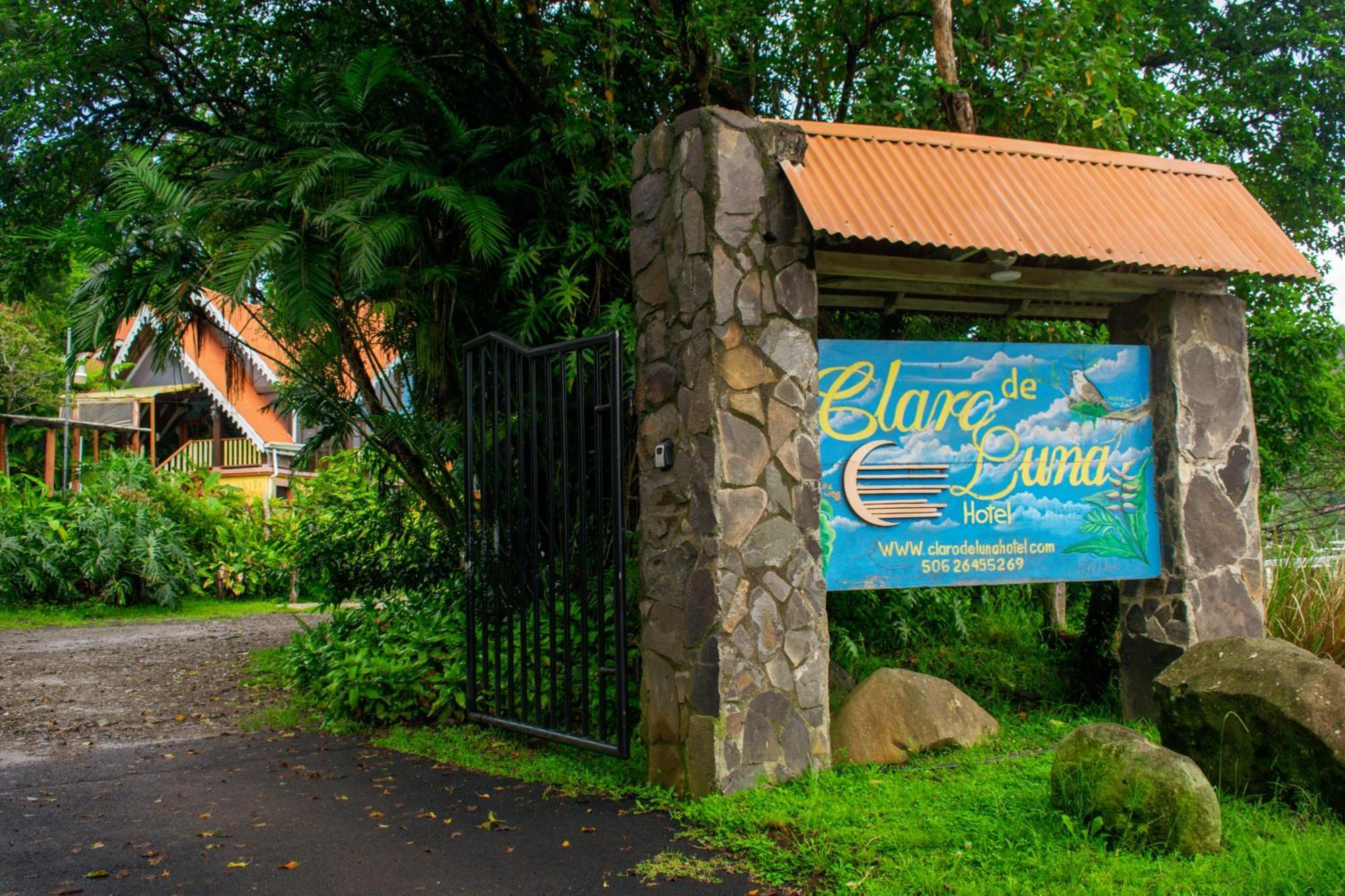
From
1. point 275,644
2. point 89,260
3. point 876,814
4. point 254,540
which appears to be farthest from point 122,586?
point 876,814

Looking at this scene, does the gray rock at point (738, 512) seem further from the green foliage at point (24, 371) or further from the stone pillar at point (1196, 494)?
the green foliage at point (24, 371)

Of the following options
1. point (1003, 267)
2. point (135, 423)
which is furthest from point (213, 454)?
point (1003, 267)

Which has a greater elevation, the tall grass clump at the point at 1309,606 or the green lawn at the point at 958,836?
the tall grass clump at the point at 1309,606

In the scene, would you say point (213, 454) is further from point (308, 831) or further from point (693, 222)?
point (693, 222)

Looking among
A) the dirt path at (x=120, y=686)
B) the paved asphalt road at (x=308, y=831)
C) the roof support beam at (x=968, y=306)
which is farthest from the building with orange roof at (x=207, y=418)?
the roof support beam at (x=968, y=306)

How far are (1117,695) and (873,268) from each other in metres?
3.47

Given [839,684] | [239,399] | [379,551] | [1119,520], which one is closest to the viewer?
[1119,520]

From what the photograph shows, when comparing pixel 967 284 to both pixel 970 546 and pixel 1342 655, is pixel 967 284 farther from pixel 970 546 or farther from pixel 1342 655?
pixel 1342 655

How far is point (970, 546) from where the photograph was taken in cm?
649

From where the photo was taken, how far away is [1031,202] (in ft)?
20.7

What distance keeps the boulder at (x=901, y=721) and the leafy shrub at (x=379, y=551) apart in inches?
165

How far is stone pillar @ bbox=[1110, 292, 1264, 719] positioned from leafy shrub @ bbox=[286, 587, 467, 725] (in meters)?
4.48

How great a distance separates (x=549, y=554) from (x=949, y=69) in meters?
5.19

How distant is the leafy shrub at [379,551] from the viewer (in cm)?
946
